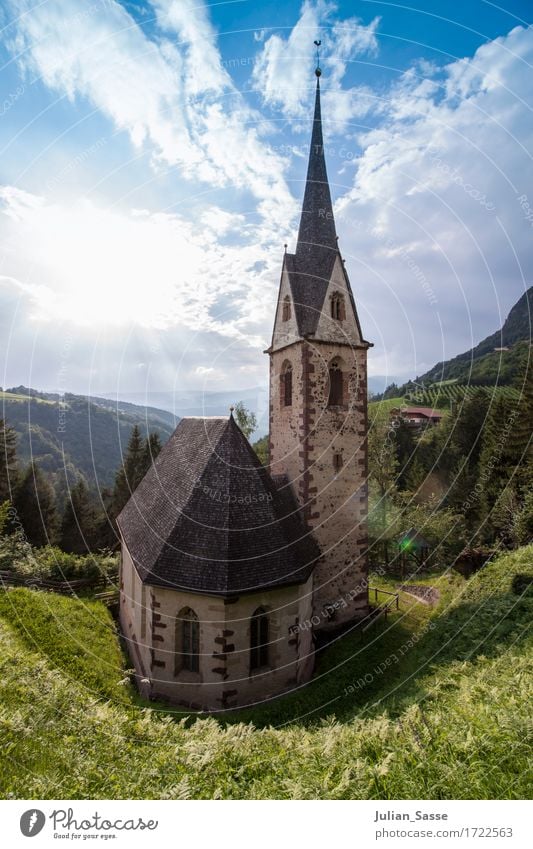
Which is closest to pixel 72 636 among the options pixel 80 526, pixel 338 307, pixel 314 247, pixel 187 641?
pixel 187 641

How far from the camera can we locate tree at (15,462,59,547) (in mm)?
40953

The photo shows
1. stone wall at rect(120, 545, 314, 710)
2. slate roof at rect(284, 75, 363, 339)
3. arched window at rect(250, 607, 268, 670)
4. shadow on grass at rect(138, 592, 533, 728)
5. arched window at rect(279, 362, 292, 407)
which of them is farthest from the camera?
arched window at rect(279, 362, 292, 407)

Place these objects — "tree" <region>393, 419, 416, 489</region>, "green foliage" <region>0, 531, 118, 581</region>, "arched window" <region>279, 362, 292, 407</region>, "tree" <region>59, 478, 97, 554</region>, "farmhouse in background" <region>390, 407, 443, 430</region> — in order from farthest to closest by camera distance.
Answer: "farmhouse in background" <region>390, 407, 443, 430</region> → "tree" <region>393, 419, 416, 489</region> → "tree" <region>59, 478, 97, 554</region> → "green foliage" <region>0, 531, 118, 581</region> → "arched window" <region>279, 362, 292, 407</region>

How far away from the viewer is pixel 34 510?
43.1 metres

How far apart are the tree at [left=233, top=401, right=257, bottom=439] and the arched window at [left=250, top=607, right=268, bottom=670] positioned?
2500 centimetres

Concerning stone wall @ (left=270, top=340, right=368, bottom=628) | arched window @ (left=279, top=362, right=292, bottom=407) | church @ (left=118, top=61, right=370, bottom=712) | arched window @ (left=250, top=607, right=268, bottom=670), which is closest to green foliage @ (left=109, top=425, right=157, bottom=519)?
church @ (left=118, top=61, right=370, bottom=712)

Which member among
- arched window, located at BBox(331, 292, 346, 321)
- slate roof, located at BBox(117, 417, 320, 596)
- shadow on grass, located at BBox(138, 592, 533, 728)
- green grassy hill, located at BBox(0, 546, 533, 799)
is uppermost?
arched window, located at BBox(331, 292, 346, 321)

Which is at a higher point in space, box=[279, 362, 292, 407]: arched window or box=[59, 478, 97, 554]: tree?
box=[279, 362, 292, 407]: arched window

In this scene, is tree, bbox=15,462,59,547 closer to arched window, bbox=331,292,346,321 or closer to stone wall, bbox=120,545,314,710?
stone wall, bbox=120,545,314,710

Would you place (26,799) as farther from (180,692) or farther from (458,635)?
(458,635)

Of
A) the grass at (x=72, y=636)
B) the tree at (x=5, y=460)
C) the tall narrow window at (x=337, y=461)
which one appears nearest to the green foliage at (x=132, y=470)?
the tree at (x=5, y=460)

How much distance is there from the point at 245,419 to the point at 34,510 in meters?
25.7

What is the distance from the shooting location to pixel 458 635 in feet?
44.7

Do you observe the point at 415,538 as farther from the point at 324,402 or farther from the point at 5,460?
the point at 5,460
